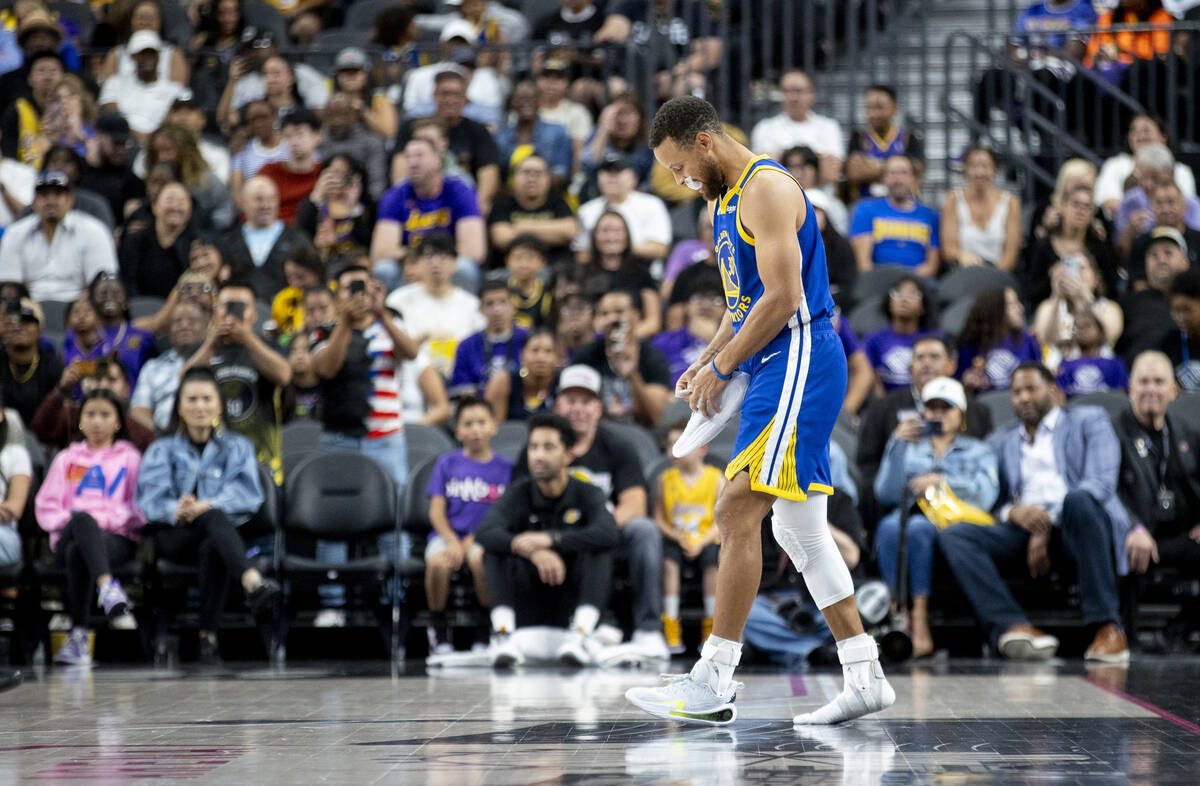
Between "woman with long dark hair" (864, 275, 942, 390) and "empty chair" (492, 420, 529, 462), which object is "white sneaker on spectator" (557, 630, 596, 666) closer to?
"empty chair" (492, 420, 529, 462)

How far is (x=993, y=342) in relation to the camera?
10.2m

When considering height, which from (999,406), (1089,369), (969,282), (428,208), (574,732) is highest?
(428,208)

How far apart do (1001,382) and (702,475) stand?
231 cm

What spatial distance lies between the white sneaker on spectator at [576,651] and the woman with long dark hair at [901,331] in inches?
121

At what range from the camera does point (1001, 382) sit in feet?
33.6

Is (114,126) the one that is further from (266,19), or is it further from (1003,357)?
(1003,357)

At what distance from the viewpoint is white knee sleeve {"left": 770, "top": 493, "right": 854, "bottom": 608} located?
18.0 feet

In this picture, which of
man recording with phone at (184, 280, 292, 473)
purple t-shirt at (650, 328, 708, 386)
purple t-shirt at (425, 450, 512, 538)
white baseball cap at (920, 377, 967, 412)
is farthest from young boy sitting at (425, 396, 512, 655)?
white baseball cap at (920, 377, 967, 412)

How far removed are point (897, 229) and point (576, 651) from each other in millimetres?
4932

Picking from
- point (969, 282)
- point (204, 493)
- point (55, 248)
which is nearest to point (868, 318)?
point (969, 282)

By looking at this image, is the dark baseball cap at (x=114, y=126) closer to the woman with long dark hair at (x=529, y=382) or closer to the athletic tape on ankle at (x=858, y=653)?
the woman with long dark hair at (x=529, y=382)

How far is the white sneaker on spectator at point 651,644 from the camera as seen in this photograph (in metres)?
8.30

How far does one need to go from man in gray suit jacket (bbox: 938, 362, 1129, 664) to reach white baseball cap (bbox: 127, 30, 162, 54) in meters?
8.57

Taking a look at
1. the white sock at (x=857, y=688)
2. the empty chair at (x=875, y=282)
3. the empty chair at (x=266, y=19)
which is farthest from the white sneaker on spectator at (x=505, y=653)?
the empty chair at (x=266, y=19)
